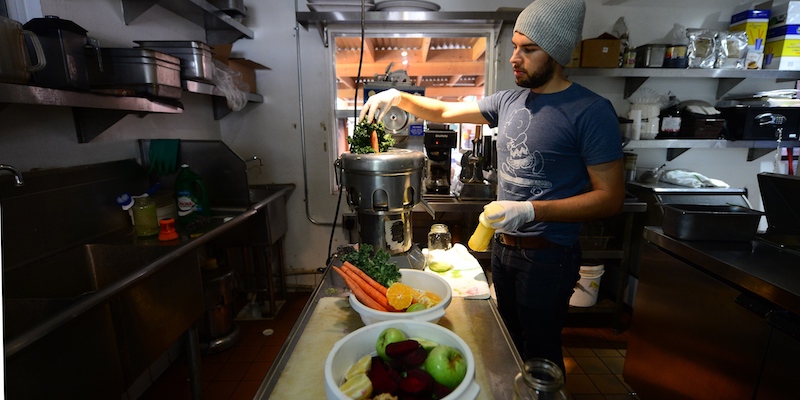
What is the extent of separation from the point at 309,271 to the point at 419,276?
2504 millimetres

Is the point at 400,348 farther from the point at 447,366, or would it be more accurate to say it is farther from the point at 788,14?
the point at 788,14

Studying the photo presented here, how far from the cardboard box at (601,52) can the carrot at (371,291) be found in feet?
8.42

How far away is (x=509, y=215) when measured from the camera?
1.33 meters

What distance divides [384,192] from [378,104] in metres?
0.50

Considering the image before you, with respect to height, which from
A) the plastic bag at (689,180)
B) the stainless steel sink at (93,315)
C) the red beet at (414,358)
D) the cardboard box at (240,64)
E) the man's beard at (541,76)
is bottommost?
the stainless steel sink at (93,315)

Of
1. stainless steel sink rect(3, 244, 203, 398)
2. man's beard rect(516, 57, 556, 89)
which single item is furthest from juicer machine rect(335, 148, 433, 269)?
stainless steel sink rect(3, 244, 203, 398)

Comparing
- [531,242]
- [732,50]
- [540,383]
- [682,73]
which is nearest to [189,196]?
[531,242]

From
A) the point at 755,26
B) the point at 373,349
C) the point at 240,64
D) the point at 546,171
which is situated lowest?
the point at 373,349

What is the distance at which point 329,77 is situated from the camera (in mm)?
3213

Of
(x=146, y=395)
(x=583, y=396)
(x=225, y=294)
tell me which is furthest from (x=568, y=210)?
(x=146, y=395)

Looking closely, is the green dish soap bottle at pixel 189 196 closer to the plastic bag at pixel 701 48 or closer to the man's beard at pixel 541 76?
the man's beard at pixel 541 76

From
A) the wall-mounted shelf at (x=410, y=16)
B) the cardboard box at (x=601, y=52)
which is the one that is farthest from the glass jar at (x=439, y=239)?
the cardboard box at (x=601, y=52)

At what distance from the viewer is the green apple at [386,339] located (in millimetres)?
872

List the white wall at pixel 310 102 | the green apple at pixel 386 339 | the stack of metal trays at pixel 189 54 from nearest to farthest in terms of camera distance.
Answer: the green apple at pixel 386 339
the stack of metal trays at pixel 189 54
the white wall at pixel 310 102
